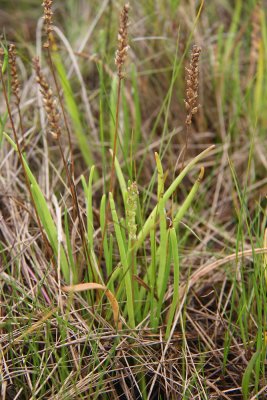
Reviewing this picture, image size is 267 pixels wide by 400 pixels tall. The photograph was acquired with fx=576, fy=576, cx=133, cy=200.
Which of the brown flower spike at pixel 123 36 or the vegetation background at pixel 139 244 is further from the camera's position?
the vegetation background at pixel 139 244

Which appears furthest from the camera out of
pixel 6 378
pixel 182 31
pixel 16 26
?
pixel 16 26

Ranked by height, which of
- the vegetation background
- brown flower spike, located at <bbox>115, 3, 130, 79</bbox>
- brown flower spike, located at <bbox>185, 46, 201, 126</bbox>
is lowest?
the vegetation background

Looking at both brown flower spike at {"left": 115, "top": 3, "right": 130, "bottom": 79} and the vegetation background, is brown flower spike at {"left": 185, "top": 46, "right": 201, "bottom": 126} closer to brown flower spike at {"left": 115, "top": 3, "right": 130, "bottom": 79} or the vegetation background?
the vegetation background

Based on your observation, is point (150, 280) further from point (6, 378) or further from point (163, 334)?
point (6, 378)

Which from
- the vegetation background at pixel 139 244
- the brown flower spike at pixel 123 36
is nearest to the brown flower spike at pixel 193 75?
the vegetation background at pixel 139 244

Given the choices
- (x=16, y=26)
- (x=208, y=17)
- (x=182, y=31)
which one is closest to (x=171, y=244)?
(x=182, y=31)

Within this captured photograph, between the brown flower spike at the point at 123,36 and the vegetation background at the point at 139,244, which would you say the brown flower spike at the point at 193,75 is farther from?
the brown flower spike at the point at 123,36

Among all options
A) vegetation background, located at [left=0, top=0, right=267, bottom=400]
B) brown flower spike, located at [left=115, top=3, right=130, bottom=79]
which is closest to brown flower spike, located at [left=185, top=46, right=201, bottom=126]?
vegetation background, located at [left=0, top=0, right=267, bottom=400]

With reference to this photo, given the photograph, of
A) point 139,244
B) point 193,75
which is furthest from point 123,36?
point 139,244
